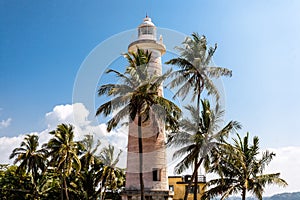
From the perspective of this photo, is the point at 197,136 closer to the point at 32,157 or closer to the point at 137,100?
the point at 137,100

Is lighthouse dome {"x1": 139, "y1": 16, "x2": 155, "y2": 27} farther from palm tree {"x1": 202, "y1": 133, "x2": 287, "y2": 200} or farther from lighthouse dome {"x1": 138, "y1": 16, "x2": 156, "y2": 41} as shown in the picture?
palm tree {"x1": 202, "y1": 133, "x2": 287, "y2": 200}

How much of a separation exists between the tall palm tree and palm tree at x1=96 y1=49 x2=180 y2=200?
1983mm

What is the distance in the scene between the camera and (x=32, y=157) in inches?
1783

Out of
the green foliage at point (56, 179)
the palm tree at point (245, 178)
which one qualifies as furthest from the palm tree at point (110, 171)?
the palm tree at point (245, 178)

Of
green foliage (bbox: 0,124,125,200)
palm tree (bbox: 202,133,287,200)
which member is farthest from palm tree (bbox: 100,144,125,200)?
palm tree (bbox: 202,133,287,200)

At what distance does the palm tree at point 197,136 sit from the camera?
22.4m

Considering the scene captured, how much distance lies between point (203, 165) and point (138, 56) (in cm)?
875

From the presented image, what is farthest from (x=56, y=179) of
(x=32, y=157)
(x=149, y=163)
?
(x=149, y=163)

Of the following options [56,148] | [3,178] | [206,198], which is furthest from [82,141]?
[206,198]

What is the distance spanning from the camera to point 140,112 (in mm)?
21562

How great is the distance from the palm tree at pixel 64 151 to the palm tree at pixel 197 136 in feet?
59.2

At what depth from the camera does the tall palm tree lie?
80.6 feet

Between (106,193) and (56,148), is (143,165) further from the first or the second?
(106,193)

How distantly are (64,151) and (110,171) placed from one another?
7851 millimetres
